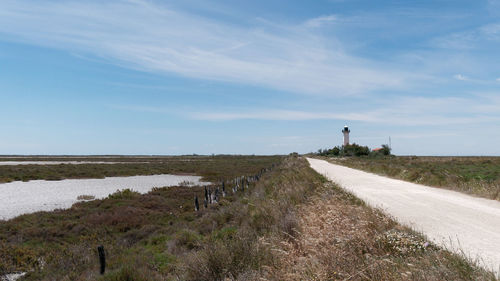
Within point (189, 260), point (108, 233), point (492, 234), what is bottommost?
point (108, 233)

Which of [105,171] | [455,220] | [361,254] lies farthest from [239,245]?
[105,171]

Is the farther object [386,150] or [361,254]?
[386,150]

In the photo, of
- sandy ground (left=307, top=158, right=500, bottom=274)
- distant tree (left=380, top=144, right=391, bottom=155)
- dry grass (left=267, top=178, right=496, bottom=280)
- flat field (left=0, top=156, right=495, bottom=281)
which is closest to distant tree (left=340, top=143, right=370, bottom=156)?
distant tree (left=380, top=144, right=391, bottom=155)

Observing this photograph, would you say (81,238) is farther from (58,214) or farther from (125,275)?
(125,275)

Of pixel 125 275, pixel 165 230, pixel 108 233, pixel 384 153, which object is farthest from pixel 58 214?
pixel 384 153

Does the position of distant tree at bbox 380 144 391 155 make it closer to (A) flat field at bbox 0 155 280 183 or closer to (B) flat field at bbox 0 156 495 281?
(A) flat field at bbox 0 155 280 183

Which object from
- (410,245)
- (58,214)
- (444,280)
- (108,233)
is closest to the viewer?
(444,280)

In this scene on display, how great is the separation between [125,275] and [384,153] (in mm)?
91456

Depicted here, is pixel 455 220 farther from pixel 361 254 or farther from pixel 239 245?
pixel 239 245

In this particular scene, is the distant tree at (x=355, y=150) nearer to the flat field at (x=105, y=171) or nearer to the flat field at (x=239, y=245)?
the flat field at (x=105, y=171)

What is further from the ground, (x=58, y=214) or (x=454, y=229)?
(x=454, y=229)

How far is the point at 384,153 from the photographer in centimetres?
9275

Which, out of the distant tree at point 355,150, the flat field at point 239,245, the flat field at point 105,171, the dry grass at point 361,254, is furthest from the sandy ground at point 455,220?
the distant tree at point 355,150

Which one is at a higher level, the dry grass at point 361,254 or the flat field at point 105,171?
the dry grass at point 361,254
